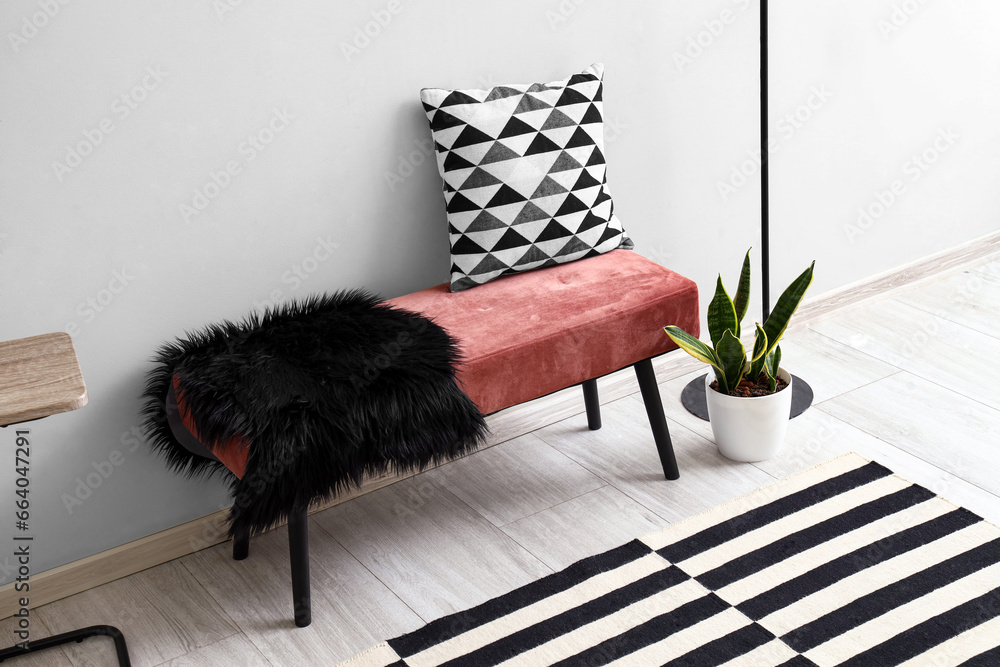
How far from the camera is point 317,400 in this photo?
1.86 m

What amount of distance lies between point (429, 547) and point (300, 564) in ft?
1.25

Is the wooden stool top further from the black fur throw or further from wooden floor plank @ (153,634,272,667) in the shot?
wooden floor plank @ (153,634,272,667)

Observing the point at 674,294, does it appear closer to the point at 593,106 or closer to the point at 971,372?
the point at 593,106

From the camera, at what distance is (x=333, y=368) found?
6.37ft

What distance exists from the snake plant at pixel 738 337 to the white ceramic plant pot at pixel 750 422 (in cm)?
4

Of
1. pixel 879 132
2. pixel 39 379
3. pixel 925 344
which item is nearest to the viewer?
pixel 39 379

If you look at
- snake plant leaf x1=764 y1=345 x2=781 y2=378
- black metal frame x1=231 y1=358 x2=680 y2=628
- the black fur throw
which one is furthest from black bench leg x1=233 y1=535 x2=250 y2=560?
snake plant leaf x1=764 y1=345 x2=781 y2=378

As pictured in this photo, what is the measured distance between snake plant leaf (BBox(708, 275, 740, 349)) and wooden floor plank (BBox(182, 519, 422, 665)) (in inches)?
40.8

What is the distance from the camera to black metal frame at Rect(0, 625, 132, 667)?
6.46 ft

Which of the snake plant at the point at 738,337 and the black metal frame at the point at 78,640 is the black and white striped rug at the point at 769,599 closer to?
the snake plant at the point at 738,337

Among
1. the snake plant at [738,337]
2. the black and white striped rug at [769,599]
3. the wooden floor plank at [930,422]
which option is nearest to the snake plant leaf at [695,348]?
the snake plant at [738,337]

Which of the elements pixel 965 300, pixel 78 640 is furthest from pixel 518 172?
pixel 965 300

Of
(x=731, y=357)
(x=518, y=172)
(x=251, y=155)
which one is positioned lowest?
(x=731, y=357)

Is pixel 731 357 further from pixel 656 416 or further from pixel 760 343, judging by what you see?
pixel 656 416
